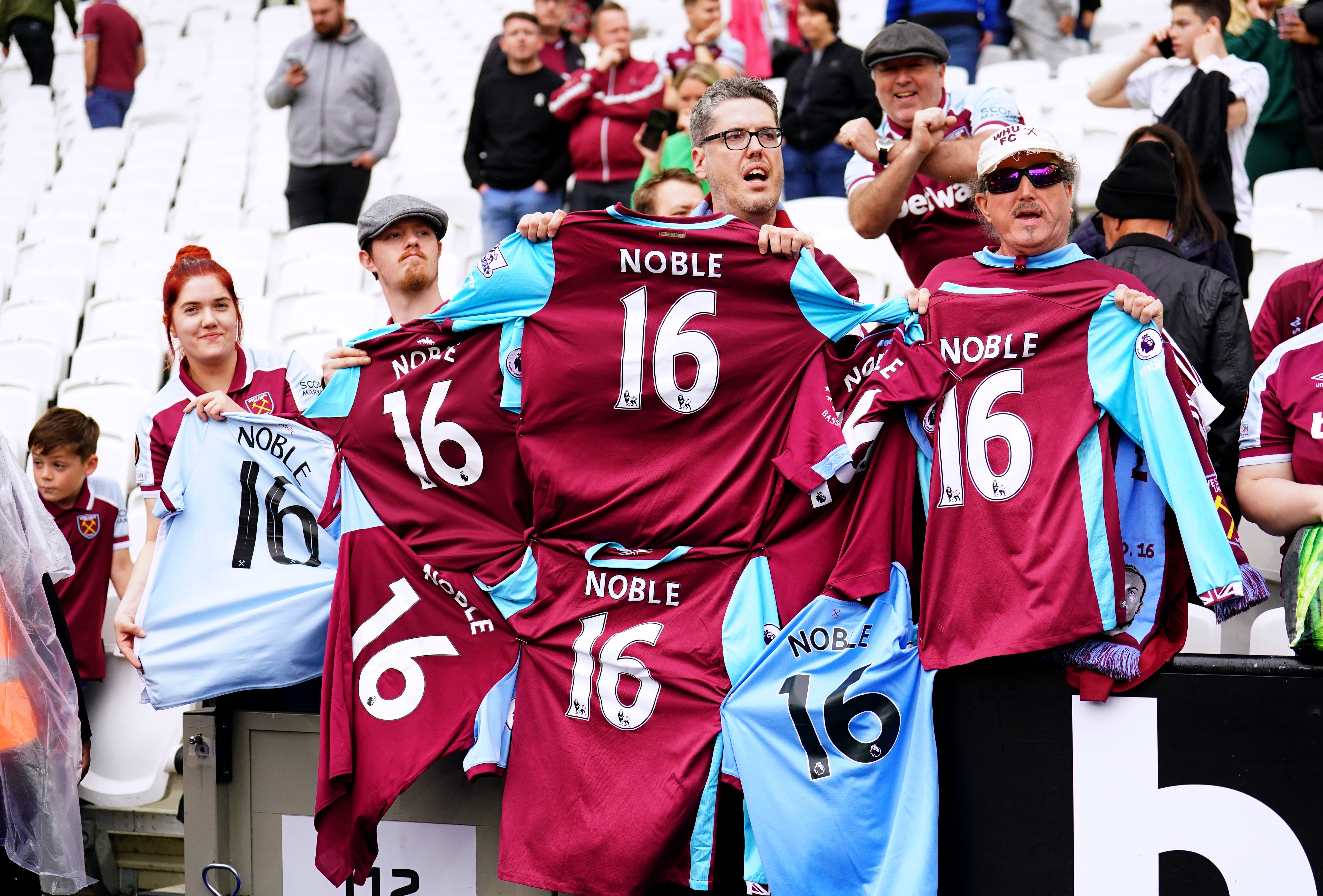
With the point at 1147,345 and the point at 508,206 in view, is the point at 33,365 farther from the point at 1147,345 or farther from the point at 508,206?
the point at 1147,345

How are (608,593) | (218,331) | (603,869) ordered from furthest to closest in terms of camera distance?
(218,331)
(608,593)
(603,869)

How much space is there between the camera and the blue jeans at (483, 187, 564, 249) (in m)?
7.60

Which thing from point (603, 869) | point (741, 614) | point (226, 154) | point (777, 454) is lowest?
point (603, 869)

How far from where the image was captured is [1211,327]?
12.8ft

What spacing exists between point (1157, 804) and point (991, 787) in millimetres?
380

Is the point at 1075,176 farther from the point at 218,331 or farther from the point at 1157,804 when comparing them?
the point at 218,331

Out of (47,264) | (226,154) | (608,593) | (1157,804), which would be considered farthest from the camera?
(226,154)

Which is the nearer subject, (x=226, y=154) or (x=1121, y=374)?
(x=1121, y=374)

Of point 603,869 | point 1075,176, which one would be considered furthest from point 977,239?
point 603,869

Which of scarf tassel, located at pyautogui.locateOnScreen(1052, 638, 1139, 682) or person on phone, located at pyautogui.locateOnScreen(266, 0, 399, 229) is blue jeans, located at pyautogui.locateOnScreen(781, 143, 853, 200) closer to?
person on phone, located at pyautogui.locateOnScreen(266, 0, 399, 229)

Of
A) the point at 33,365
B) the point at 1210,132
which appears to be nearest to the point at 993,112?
the point at 1210,132

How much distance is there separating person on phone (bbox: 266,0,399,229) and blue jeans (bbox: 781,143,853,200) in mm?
2585

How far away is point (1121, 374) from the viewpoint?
307cm

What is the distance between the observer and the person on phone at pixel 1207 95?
18.4 feet
